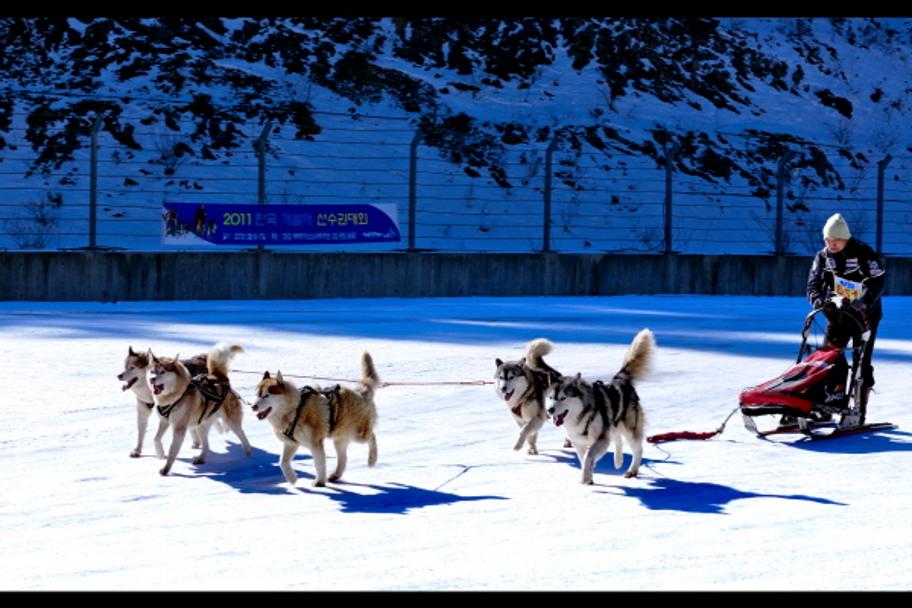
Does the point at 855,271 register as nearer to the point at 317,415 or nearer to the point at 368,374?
the point at 368,374

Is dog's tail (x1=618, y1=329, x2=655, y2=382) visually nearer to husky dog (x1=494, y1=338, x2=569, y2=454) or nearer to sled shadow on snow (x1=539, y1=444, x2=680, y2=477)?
husky dog (x1=494, y1=338, x2=569, y2=454)

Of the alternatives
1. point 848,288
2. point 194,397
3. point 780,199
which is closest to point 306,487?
point 194,397

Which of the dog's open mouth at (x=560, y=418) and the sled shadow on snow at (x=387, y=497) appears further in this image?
the dog's open mouth at (x=560, y=418)

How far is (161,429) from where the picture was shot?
859cm

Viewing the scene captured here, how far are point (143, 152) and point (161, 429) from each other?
24.8 meters

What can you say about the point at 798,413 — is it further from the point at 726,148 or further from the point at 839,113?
the point at 839,113

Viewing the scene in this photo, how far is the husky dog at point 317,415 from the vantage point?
773cm

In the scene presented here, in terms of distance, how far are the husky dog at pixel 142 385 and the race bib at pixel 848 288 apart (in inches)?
192

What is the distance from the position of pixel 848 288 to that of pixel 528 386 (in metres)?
2.83

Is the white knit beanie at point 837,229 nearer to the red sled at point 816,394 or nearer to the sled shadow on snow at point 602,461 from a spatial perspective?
the red sled at point 816,394

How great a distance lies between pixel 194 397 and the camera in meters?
8.50

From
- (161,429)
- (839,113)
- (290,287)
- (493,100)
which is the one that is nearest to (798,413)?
(161,429)

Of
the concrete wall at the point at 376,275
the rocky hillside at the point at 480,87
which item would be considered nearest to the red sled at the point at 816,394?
the concrete wall at the point at 376,275

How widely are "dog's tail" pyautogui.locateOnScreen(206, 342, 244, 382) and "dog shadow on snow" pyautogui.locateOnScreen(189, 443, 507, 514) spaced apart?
62cm
